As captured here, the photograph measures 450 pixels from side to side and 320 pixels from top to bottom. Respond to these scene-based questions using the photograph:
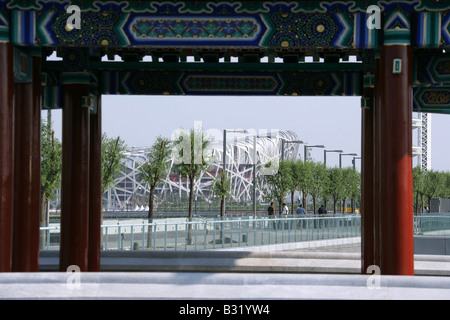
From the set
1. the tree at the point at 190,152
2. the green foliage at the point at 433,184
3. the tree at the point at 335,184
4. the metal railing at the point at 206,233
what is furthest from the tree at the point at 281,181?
the green foliage at the point at 433,184

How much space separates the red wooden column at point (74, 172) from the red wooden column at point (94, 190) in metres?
1.39

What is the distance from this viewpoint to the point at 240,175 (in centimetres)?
11062

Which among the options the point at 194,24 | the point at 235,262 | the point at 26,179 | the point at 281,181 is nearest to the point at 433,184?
the point at 281,181

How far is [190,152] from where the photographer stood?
41.4 meters

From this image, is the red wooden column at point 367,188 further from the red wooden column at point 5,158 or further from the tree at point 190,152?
the tree at point 190,152

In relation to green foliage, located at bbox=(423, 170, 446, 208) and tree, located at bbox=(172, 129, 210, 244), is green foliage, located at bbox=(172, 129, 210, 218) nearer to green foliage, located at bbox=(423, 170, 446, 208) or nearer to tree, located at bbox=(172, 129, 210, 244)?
tree, located at bbox=(172, 129, 210, 244)

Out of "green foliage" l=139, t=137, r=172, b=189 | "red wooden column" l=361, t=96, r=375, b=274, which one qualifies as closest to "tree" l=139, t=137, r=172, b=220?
"green foliage" l=139, t=137, r=172, b=189

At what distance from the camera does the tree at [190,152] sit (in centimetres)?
3991

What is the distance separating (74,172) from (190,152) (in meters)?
28.1

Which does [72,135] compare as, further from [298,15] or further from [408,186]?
[408,186]

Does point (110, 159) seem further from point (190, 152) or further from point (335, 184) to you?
point (335, 184)
